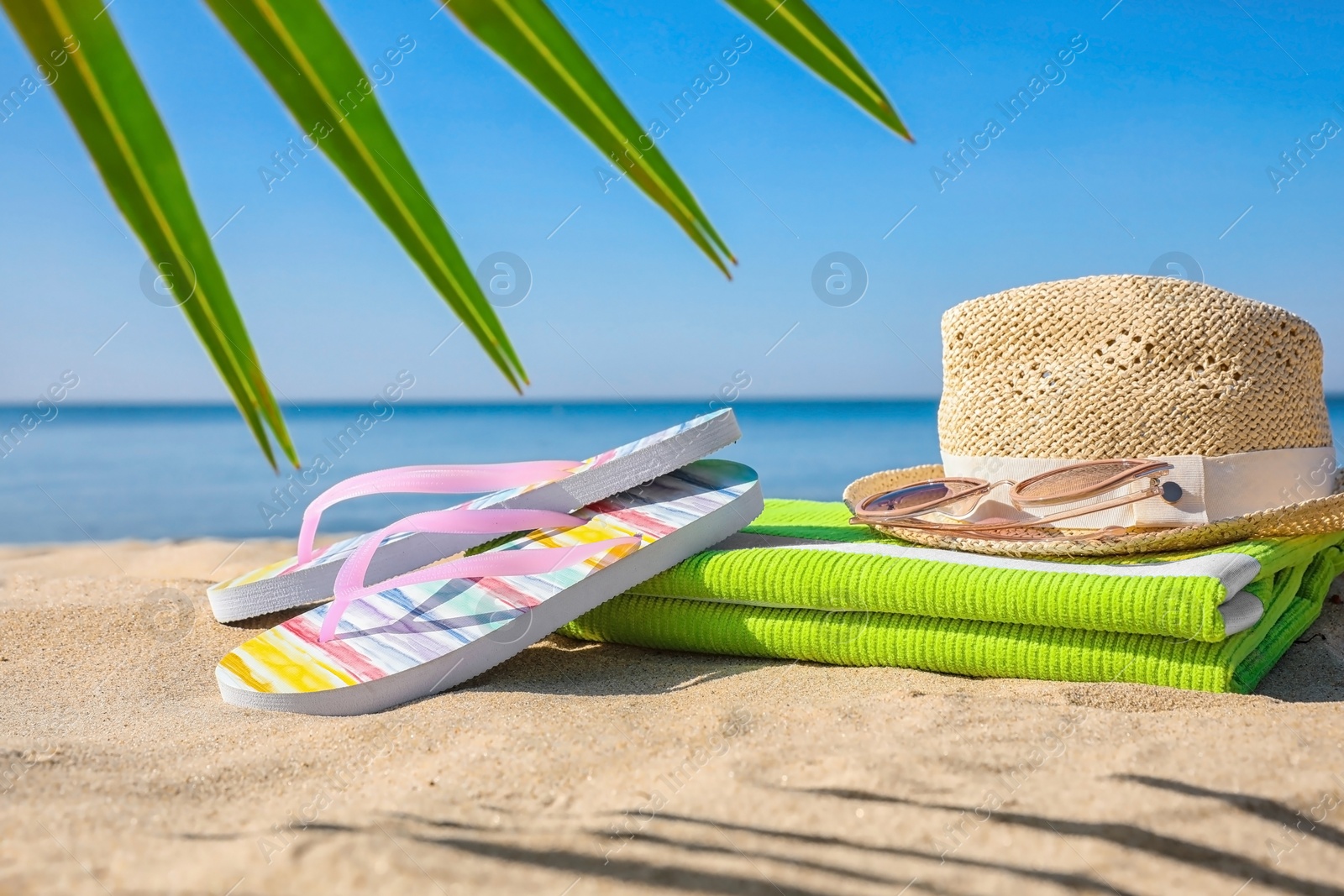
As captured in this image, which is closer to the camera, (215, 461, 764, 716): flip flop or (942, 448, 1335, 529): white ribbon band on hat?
(215, 461, 764, 716): flip flop

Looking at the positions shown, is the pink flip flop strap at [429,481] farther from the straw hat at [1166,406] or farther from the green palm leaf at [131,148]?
the green palm leaf at [131,148]

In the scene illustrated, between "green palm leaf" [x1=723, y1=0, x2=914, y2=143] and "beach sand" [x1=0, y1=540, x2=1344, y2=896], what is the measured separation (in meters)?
0.53

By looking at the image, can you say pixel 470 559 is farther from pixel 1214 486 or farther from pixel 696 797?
pixel 1214 486

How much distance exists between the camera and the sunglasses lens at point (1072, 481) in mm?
1395

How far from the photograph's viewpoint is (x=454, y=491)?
1631 millimetres

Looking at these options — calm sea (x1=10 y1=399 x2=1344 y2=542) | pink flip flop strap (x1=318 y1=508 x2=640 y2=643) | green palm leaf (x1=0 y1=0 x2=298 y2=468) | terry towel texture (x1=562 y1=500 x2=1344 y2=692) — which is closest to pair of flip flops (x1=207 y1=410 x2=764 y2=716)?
pink flip flop strap (x1=318 y1=508 x2=640 y2=643)

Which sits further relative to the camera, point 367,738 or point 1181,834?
point 367,738

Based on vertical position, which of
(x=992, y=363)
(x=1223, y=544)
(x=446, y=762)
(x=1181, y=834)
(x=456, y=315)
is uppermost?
(x=456, y=315)

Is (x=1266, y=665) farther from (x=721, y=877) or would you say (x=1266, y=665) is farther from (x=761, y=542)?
(x=721, y=877)

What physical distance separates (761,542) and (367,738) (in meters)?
0.77

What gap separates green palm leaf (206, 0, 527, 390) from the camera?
29 centimetres

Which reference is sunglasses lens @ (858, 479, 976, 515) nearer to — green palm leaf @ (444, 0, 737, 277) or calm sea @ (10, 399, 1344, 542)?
green palm leaf @ (444, 0, 737, 277)

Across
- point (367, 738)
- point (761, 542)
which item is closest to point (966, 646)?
point (761, 542)

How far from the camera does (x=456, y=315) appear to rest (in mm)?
323
